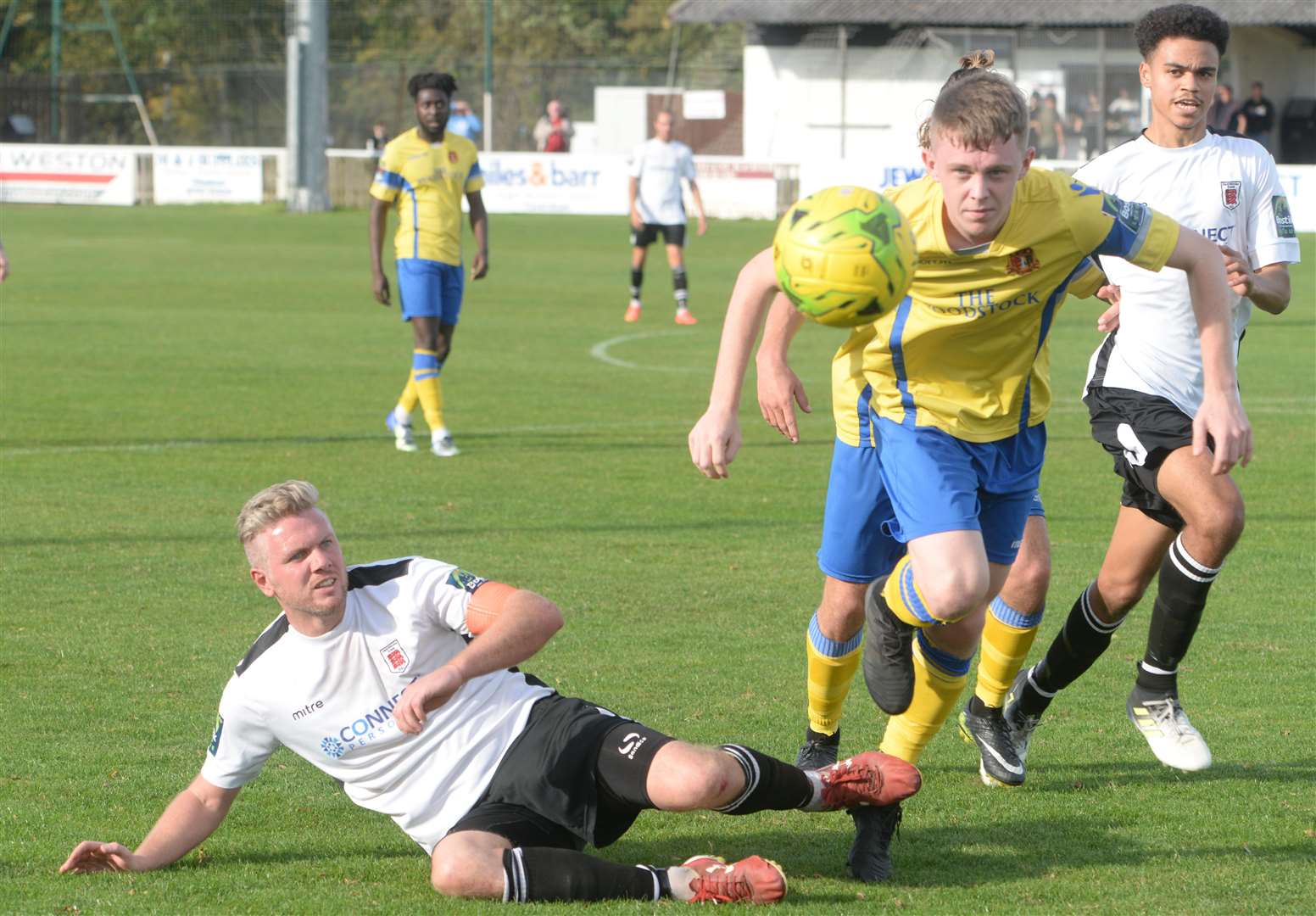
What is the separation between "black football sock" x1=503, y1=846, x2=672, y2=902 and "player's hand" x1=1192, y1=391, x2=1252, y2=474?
1.75 metres

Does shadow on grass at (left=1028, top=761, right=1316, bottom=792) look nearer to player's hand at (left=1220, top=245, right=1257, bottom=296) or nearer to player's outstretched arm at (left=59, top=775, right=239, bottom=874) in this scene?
player's hand at (left=1220, top=245, right=1257, bottom=296)

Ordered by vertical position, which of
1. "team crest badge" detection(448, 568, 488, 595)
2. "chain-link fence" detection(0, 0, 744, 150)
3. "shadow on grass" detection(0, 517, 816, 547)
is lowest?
"shadow on grass" detection(0, 517, 816, 547)

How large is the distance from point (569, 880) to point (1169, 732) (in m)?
2.13

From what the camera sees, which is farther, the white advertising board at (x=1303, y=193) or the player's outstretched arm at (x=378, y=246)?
the white advertising board at (x=1303, y=193)

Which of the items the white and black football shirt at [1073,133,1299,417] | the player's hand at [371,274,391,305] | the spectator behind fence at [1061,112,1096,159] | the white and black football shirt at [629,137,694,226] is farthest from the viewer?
the spectator behind fence at [1061,112,1096,159]

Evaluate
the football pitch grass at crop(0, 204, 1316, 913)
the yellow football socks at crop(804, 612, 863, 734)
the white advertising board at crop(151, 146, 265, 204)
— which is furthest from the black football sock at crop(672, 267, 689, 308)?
the white advertising board at crop(151, 146, 265, 204)

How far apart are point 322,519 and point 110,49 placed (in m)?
50.9

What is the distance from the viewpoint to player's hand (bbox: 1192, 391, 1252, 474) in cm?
456

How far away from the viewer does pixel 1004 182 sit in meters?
4.49

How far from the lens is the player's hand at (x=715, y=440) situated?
4387mm

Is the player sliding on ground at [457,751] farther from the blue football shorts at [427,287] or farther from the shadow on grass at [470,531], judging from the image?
the blue football shorts at [427,287]

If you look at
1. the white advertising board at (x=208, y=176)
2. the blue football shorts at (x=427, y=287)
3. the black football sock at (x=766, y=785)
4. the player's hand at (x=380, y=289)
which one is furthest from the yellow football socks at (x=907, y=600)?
the white advertising board at (x=208, y=176)

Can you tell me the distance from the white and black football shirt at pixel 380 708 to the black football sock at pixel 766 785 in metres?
0.58

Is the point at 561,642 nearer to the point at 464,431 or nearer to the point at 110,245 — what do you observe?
the point at 464,431
